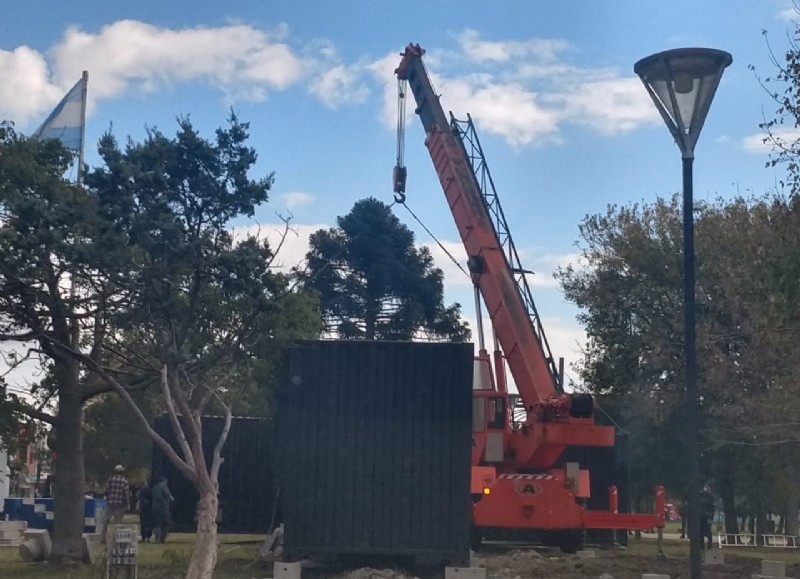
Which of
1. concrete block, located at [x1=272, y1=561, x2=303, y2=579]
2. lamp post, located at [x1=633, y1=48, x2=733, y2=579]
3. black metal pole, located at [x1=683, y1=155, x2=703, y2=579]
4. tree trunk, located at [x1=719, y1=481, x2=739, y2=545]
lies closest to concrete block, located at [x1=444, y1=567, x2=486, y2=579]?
concrete block, located at [x1=272, y1=561, x2=303, y2=579]

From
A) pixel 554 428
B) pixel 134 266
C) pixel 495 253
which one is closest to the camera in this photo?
pixel 134 266

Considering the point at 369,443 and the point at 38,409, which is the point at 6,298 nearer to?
the point at 38,409

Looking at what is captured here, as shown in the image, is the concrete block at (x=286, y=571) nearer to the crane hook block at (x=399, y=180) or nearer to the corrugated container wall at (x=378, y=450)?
the corrugated container wall at (x=378, y=450)

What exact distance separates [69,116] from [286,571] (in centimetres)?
820

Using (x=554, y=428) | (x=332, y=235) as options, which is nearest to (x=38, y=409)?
(x=554, y=428)

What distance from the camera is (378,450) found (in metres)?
16.6

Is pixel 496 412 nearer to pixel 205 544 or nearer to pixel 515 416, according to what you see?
pixel 515 416

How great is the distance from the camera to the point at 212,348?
15.6 meters

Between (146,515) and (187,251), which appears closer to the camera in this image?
(187,251)

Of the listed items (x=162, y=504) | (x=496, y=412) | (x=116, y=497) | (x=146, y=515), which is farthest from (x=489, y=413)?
(x=116, y=497)

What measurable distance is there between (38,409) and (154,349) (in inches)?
144

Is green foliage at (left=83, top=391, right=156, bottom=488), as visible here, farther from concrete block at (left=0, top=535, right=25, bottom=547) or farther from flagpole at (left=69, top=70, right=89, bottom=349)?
flagpole at (left=69, top=70, right=89, bottom=349)

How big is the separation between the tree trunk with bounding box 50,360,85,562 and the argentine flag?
150 inches

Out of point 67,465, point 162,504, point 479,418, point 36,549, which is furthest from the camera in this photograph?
point 162,504
